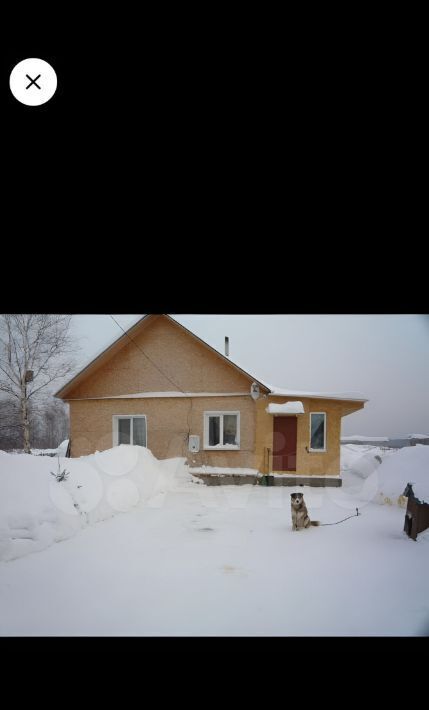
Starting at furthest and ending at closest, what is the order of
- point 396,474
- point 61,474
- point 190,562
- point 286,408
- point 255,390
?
point 286,408, point 255,390, point 396,474, point 61,474, point 190,562

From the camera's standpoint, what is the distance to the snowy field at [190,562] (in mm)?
2217

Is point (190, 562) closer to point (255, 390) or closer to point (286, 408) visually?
point (255, 390)

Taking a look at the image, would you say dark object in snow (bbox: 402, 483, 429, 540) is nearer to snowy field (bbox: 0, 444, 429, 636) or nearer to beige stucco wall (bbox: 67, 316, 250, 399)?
snowy field (bbox: 0, 444, 429, 636)

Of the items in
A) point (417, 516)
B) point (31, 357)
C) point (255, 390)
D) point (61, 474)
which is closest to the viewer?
point (417, 516)

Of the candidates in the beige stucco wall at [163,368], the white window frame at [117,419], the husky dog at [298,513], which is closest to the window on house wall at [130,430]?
the white window frame at [117,419]

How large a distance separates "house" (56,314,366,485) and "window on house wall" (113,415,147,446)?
2cm

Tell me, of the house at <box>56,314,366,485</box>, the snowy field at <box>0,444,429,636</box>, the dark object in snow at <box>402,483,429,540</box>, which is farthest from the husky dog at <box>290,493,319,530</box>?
the house at <box>56,314,366,485</box>

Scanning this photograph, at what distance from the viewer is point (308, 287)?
82.3 inches

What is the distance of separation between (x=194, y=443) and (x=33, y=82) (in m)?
6.76

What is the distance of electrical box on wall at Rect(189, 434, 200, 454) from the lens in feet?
24.7

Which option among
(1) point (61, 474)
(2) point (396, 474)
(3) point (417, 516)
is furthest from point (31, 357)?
(2) point (396, 474)

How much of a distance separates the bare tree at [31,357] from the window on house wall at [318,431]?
5.35 metres

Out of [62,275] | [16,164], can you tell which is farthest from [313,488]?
[16,164]

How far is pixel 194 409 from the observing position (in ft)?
25.1
